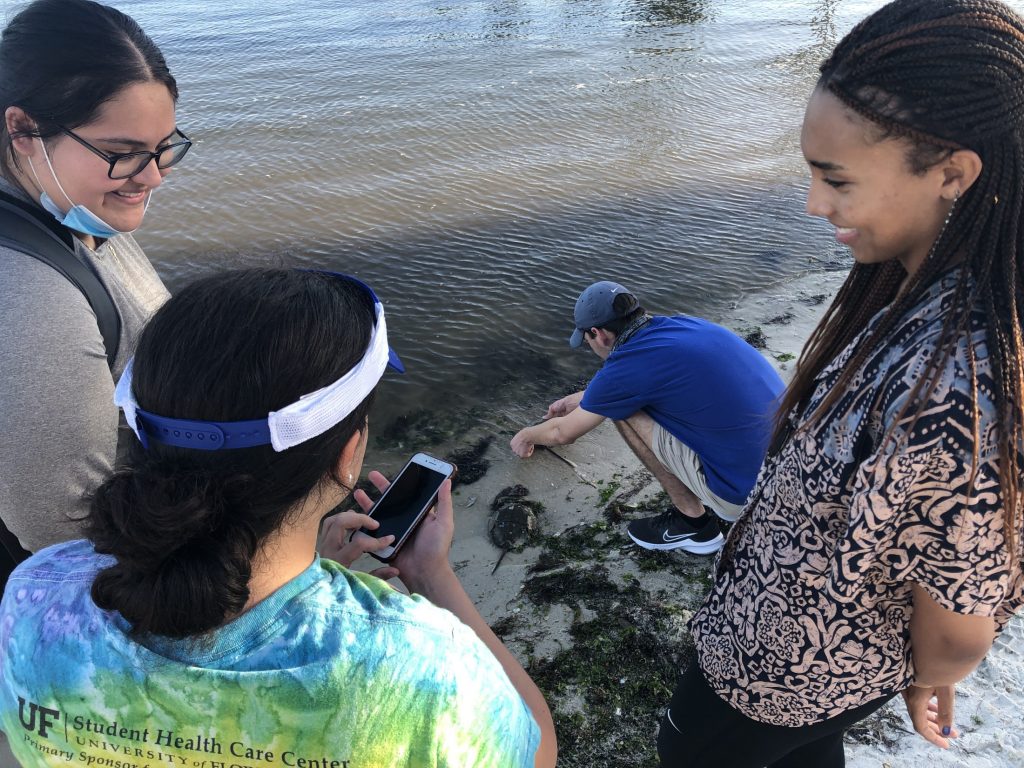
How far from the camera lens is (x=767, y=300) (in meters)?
7.45

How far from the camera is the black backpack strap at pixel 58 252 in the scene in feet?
6.23

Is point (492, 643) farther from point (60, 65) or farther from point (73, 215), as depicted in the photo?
point (60, 65)

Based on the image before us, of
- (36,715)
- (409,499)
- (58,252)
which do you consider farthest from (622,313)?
(36,715)

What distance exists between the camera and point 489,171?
1019cm

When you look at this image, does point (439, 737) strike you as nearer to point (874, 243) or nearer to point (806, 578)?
point (806, 578)

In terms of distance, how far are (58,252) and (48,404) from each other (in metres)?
0.46

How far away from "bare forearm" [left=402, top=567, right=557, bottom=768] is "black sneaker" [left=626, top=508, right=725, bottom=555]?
7.96 feet

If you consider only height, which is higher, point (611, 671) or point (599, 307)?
point (599, 307)

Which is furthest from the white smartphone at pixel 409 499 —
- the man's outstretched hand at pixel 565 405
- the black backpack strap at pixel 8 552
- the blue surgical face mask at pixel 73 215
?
the man's outstretched hand at pixel 565 405

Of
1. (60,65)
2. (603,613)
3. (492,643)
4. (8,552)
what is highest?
(60,65)

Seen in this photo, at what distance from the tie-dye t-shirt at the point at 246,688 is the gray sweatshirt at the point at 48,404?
2.13 ft

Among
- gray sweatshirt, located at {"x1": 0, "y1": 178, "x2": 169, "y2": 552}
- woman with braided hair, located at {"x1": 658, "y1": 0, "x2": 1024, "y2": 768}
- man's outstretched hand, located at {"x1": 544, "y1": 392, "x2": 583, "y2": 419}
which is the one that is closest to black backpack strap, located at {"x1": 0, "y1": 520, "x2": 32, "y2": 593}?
gray sweatshirt, located at {"x1": 0, "y1": 178, "x2": 169, "y2": 552}

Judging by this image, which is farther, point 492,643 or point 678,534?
point 678,534

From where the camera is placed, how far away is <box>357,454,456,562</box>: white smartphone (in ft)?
7.38
